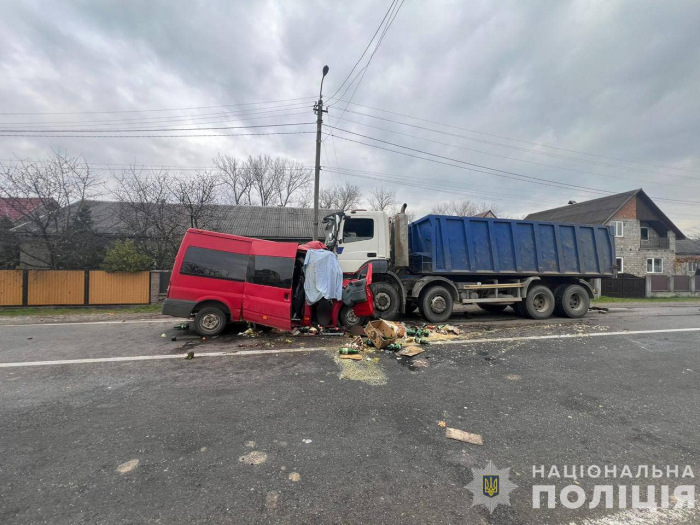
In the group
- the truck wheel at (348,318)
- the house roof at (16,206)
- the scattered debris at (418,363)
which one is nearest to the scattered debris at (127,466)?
the scattered debris at (418,363)

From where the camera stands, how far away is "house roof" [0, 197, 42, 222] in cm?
1248

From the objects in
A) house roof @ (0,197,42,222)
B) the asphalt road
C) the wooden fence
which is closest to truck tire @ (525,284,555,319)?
the asphalt road

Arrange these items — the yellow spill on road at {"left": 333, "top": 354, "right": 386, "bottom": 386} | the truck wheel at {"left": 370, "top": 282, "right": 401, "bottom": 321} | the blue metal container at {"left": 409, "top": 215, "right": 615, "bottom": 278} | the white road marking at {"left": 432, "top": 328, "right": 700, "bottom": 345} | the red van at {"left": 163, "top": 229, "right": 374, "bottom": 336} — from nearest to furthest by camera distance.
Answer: the yellow spill on road at {"left": 333, "top": 354, "right": 386, "bottom": 386} → the white road marking at {"left": 432, "top": 328, "right": 700, "bottom": 345} → the red van at {"left": 163, "top": 229, "right": 374, "bottom": 336} → the truck wheel at {"left": 370, "top": 282, "right": 401, "bottom": 321} → the blue metal container at {"left": 409, "top": 215, "right": 615, "bottom": 278}

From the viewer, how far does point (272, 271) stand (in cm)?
656

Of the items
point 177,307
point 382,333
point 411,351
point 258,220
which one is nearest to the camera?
point 411,351

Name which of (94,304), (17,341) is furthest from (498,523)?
(94,304)

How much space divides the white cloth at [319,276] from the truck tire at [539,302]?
612 cm

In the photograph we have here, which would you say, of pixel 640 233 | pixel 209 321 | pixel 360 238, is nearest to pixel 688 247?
pixel 640 233

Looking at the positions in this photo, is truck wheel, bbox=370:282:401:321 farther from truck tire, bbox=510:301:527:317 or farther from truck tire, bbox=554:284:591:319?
truck tire, bbox=554:284:591:319

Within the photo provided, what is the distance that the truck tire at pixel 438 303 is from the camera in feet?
26.9

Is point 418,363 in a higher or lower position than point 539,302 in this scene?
lower

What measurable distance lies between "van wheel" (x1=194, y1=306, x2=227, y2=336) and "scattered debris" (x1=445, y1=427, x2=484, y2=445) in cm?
520

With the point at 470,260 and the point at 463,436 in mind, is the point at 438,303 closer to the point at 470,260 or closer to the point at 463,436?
the point at 470,260

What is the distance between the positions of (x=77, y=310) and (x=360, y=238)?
37.8ft
